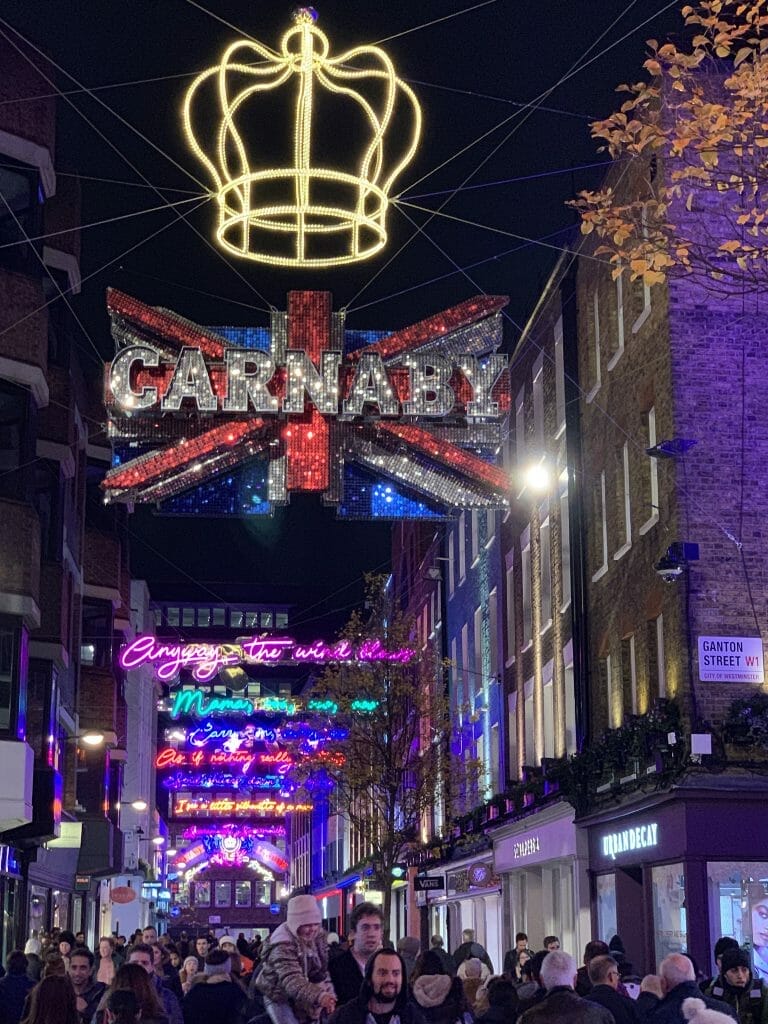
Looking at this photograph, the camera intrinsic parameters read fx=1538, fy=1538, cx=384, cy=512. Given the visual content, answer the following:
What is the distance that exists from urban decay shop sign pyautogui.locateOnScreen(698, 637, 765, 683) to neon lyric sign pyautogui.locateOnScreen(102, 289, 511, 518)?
479 cm

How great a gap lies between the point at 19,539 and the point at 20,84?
8.58m

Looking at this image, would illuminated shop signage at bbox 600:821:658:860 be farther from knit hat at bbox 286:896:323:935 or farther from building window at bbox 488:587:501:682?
knit hat at bbox 286:896:323:935

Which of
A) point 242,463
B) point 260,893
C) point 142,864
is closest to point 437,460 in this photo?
point 242,463

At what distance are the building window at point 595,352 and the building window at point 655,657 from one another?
5.74m

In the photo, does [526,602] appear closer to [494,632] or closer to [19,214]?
[494,632]

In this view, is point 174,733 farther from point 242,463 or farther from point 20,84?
point 242,463

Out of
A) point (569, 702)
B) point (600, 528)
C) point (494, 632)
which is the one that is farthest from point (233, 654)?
point (600, 528)

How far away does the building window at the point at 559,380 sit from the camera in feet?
104

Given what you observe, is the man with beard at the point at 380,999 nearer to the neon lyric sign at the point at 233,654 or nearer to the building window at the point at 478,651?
the neon lyric sign at the point at 233,654

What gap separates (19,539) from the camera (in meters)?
27.6

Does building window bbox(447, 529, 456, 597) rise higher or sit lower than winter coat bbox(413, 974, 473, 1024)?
higher

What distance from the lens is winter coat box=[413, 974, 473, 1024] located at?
9305mm

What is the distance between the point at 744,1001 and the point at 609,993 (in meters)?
1.88

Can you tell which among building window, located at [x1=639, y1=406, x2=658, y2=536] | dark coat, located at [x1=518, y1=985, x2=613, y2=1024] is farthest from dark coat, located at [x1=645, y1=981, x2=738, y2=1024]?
building window, located at [x1=639, y1=406, x2=658, y2=536]
